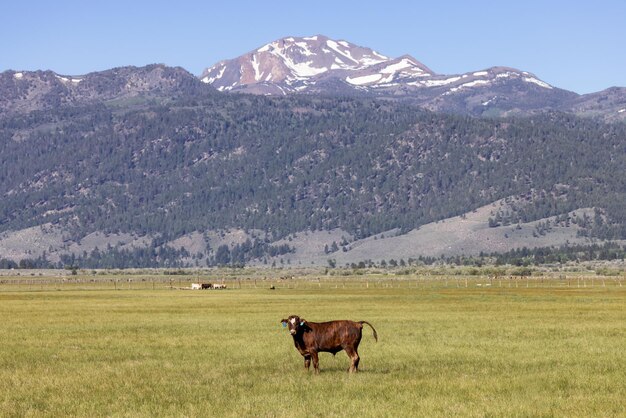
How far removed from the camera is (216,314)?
64.9m

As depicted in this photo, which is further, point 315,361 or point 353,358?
point 315,361

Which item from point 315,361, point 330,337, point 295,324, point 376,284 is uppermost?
point 376,284

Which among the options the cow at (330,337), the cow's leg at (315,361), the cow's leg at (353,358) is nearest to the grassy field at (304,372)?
the cow's leg at (353,358)

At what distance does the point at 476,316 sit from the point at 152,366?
1140 inches

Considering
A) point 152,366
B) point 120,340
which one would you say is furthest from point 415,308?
point 152,366

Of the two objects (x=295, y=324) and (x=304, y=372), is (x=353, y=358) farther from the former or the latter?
(x=295, y=324)

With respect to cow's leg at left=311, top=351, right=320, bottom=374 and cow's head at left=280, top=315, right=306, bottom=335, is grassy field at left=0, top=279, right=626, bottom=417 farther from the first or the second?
cow's head at left=280, top=315, right=306, bottom=335

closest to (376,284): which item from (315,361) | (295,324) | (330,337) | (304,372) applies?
(304,372)

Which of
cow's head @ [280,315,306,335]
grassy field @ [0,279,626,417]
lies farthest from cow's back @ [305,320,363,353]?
grassy field @ [0,279,626,417]

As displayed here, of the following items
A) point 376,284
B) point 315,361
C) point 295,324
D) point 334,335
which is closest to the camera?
point 295,324

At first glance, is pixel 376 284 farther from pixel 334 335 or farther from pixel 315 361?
pixel 334 335

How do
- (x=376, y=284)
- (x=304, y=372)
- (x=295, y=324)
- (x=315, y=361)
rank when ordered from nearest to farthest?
(x=295, y=324)
(x=315, y=361)
(x=304, y=372)
(x=376, y=284)

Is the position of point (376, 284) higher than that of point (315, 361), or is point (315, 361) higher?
point (376, 284)

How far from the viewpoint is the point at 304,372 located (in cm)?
3164
